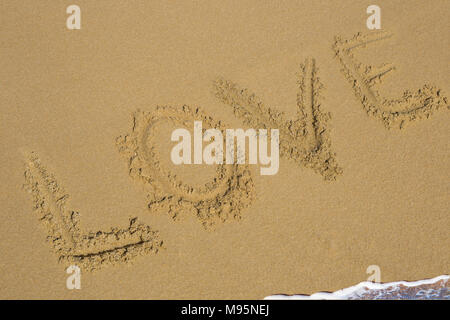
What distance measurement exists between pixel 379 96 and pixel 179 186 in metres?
2.40

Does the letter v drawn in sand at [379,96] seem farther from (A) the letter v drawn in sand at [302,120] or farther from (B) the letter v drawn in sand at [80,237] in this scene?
(B) the letter v drawn in sand at [80,237]

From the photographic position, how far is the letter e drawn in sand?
11.7 ft

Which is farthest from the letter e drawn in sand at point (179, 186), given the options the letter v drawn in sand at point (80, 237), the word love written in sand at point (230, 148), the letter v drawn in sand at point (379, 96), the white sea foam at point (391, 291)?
the letter v drawn in sand at point (379, 96)

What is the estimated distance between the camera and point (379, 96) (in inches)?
157

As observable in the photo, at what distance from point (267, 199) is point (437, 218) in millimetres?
1755

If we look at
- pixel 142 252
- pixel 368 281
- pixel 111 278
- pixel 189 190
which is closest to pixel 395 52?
pixel 368 281

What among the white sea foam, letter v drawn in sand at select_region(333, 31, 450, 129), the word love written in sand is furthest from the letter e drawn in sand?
letter v drawn in sand at select_region(333, 31, 450, 129)

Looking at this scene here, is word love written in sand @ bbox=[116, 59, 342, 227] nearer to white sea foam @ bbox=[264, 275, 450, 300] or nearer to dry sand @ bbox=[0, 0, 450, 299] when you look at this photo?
dry sand @ bbox=[0, 0, 450, 299]

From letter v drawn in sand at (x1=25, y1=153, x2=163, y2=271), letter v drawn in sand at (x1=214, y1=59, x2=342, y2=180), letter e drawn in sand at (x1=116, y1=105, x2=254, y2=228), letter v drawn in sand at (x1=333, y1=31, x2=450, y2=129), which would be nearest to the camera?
letter v drawn in sand at (x1=25, y1=153, x2=163, y2=271)

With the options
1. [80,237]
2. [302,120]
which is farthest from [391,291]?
[80,237]

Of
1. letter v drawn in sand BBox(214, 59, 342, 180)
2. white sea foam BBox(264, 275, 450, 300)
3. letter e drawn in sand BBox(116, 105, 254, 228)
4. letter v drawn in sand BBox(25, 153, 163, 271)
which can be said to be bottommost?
white sea foam BBox(264, 275, 450, 300)

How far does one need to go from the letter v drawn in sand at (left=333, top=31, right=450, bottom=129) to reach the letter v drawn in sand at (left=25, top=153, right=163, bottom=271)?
8.80 ft

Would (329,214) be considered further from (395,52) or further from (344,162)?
(395,52)

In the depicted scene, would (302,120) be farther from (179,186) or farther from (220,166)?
(179,186)
